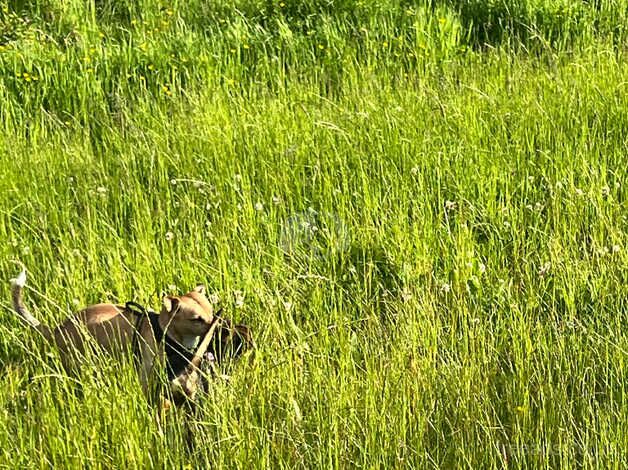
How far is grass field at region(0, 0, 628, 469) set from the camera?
98.4 inches

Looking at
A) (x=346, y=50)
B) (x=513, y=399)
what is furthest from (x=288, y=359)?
(x=346, y=50)

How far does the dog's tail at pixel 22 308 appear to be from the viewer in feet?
8.84

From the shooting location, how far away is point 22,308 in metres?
2.83

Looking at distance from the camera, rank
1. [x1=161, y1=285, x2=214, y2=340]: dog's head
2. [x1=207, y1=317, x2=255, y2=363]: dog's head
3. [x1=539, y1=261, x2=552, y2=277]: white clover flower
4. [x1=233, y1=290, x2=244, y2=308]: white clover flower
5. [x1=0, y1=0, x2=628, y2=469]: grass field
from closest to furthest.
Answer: [x1=0, y1=0, x2=628, y2=469]: grass field, [x1=161, y1=285, x2=214, y2=340]: dog's head, [x1=207, y1=317, x2=255, y2=363]: dog's head, [x1=233, y1=290, x2=244, y2=308]: white clover flower, [x1=539, y1=261, x2=552, y2=277]: white clover flower

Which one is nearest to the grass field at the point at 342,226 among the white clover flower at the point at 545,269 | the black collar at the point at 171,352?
the white clover flower at the point at 545,269

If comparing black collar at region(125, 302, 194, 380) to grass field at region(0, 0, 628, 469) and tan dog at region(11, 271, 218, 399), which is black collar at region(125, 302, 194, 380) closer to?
tan dog at region(11, 271, 218, 399)

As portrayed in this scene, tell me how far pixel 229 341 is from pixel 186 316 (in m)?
0.17

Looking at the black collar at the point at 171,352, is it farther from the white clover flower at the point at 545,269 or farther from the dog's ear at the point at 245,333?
the white clover flower at the point at 545,269

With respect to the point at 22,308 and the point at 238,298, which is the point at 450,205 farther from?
the point at 22,308

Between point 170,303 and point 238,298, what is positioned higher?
point 170,303

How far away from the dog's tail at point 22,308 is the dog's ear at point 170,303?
0.43 metres

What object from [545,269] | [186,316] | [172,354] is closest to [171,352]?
[172,354]

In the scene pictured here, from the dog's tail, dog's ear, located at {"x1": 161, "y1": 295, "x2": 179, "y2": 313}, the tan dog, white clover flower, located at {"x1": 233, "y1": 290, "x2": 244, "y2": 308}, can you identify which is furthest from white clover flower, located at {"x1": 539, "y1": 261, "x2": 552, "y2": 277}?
the dog's tail

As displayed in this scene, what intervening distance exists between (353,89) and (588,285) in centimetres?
206
